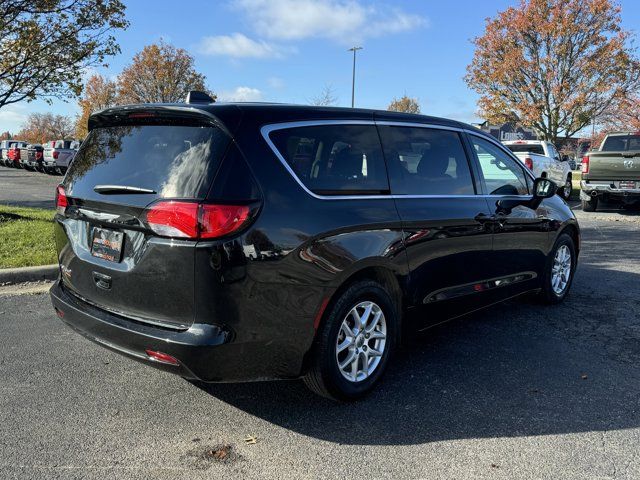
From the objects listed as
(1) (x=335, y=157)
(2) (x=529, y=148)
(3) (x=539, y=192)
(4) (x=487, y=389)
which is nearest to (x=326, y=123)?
(1) (x=335, y=157)

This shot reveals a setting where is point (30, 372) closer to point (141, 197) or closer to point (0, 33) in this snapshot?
point (141, 197)

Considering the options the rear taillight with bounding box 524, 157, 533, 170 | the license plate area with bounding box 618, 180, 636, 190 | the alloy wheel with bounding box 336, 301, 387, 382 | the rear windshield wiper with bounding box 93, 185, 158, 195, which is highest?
the rear taillight with bounding box 524, 157, 533, 170

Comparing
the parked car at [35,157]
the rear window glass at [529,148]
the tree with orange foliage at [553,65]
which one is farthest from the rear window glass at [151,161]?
the parked car at [35,157]

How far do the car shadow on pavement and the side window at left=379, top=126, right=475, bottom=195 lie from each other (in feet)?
4.18

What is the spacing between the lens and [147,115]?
10.4 feet

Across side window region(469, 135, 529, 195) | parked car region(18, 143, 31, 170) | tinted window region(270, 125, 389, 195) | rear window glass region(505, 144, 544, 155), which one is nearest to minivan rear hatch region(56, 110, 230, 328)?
tinted window region(270, 125, 389, 195)

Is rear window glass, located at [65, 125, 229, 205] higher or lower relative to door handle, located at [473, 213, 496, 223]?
higher

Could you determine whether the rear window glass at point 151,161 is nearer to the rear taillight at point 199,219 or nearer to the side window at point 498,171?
the rear taillight at point 199,219

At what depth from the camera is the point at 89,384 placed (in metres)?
3.59

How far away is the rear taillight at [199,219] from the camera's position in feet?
8.85

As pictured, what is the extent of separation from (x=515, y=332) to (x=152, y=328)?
321 centimetres

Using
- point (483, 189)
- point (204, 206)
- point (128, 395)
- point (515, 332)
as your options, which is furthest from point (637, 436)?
point (128, 395)

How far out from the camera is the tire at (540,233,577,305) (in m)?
5.39

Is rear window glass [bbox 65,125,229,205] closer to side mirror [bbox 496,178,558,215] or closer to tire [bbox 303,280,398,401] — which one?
tire [bbox 303,280,398,401]
